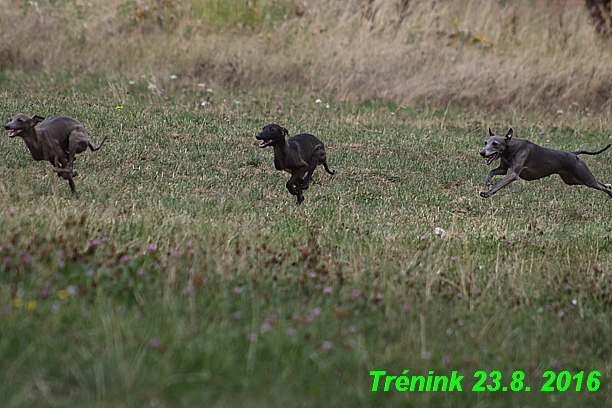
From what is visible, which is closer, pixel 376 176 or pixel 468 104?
pixel 376 176

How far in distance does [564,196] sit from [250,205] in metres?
4.69

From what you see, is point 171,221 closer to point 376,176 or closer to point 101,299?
point 101,299

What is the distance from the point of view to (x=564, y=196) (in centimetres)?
1005

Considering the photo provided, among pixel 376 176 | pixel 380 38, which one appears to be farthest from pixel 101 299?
pixel 380 38

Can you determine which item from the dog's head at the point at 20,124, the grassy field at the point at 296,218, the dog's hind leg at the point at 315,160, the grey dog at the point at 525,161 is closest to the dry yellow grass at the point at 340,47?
the grassy field at the point at 296,218

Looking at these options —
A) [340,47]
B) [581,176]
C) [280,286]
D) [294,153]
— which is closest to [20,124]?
[294,153]

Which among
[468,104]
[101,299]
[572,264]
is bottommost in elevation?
[468,104]

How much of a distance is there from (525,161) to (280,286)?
4060 millimetres

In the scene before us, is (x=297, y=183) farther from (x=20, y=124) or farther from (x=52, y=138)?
(x=20, y=124)

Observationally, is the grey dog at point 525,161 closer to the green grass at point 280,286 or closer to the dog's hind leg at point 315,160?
the green grass at point 280,286

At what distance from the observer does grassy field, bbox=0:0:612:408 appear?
3824 mm

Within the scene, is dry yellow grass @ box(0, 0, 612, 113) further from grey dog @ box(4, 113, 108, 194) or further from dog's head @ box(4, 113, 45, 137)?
dog's head @ box(4, 113, 45, 137)

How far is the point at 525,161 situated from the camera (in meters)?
7.87

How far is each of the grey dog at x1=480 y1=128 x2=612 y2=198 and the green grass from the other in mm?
552
